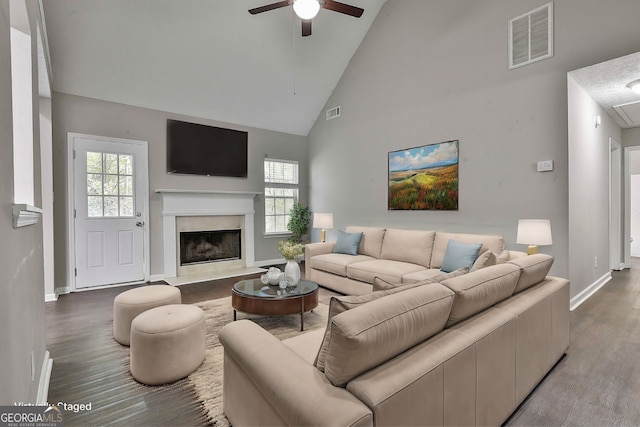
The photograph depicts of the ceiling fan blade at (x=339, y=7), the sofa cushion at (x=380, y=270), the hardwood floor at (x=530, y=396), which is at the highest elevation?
the ceiling fan blade at (x=339, y=7)

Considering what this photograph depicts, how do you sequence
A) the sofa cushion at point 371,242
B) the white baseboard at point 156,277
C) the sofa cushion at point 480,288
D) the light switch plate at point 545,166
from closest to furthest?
the sofa cushion at point 480,288 < the light switch plate at point 545,166 < the sofa cushion at point 371,242 < the white baseboard at point 156,277

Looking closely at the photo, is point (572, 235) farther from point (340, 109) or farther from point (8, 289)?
point (8, 289)

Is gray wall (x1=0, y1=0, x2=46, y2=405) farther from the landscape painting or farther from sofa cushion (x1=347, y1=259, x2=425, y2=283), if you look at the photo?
the landscape painting

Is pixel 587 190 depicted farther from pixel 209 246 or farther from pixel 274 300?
pixel 209 246

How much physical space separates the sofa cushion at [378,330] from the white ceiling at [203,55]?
4.54m

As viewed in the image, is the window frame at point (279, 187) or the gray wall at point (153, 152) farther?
the window frame at point (279, 187)

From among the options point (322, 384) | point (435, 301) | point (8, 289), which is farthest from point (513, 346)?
point (8, 289)

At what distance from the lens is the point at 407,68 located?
477cm

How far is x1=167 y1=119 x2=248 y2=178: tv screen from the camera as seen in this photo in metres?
5.10

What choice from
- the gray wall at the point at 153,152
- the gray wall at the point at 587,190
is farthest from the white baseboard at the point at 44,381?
the gray wall at the point at 587,190

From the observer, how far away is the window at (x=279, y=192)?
20.9ft

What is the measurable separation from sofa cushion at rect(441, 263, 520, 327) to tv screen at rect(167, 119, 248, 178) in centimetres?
482

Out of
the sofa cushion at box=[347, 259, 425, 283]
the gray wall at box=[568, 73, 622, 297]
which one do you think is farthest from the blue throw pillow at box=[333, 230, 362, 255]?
the gray wall at box=[568, 73, 622, 297]

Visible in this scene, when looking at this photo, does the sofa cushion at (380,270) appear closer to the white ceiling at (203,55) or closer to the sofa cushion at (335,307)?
the sofa cushion at (335,307)
